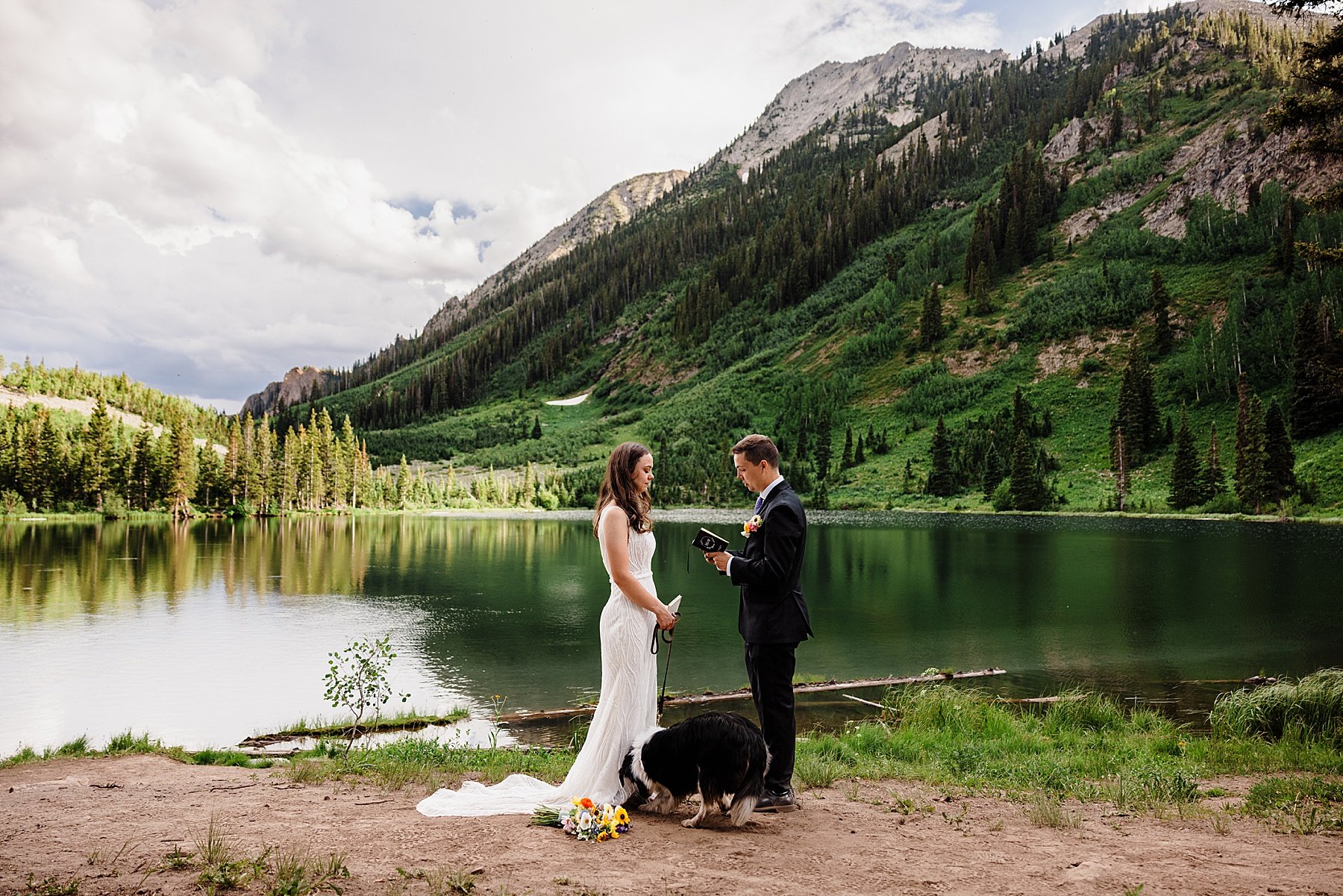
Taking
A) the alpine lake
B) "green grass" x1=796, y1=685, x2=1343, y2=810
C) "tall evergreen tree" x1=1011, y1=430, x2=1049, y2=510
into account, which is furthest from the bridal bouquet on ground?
"tall evergreen tree" x1=1011, y1=430, x2=1049, y2=510

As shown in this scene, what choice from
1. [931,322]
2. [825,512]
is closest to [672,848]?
[825,512]

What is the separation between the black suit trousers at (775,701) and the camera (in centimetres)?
645

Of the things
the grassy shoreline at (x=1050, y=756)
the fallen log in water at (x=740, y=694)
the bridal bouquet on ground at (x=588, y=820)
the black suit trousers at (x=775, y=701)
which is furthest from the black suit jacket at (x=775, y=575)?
the fallen log in water at (x=740, y=694)

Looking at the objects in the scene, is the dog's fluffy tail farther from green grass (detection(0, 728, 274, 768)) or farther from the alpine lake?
green grass (detection(0, 728, 274, 768))

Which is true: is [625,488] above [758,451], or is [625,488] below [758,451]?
below

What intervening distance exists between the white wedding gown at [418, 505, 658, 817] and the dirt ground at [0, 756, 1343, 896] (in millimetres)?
356

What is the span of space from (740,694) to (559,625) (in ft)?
33.2

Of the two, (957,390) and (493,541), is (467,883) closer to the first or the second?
(493,541)

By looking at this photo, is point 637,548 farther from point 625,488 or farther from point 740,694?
point 740,694

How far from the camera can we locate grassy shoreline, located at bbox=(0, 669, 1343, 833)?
7227 mm

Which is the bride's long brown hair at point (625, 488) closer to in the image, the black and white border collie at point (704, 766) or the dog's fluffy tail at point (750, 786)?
the black and white border collie at point (704, 766)

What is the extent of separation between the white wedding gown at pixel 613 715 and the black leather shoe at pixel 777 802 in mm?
1224

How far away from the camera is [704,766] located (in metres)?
5.92

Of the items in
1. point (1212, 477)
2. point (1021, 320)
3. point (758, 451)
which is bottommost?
point (758, 451)
